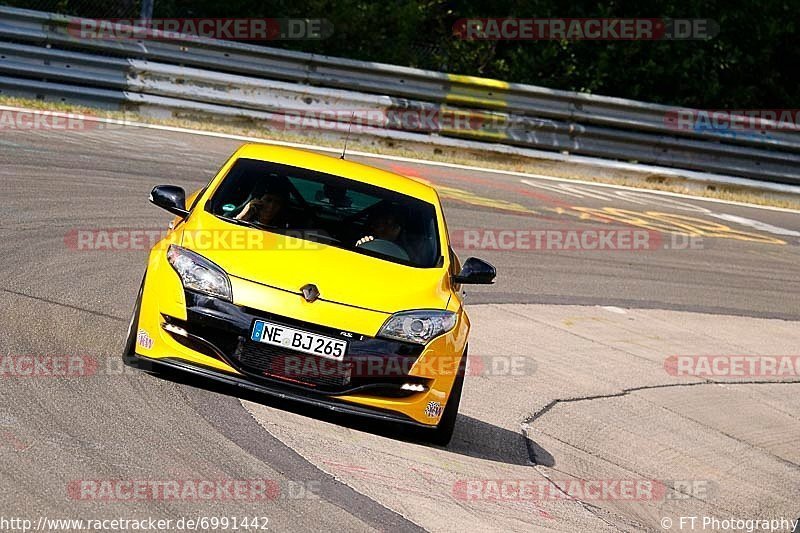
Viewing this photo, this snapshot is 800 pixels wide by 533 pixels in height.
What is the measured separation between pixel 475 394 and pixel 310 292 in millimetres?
2441

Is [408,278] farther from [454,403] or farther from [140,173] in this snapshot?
[140,173]

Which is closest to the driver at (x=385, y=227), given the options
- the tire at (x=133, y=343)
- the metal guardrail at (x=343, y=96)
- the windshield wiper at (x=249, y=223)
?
the windshield wiper at (x=249, y=223)

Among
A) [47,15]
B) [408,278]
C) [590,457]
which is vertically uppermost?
[47,15]

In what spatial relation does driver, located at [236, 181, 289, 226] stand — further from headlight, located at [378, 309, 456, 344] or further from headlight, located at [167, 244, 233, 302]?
headlight, located at [378, 309, 456, 344]

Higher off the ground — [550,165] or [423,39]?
[423,39]

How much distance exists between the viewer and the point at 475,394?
927 centimetres

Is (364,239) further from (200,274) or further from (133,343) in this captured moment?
(133,343)

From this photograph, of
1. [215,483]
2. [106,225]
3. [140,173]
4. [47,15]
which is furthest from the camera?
[47,15]

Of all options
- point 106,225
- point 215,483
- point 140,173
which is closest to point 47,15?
point 140,173

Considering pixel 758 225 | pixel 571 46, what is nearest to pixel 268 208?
pixel 758 225

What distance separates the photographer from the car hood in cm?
722

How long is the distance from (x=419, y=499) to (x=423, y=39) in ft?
60.7

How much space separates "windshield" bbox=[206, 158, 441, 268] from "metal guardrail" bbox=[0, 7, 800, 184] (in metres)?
10.4

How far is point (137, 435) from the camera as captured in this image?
6414 mm
